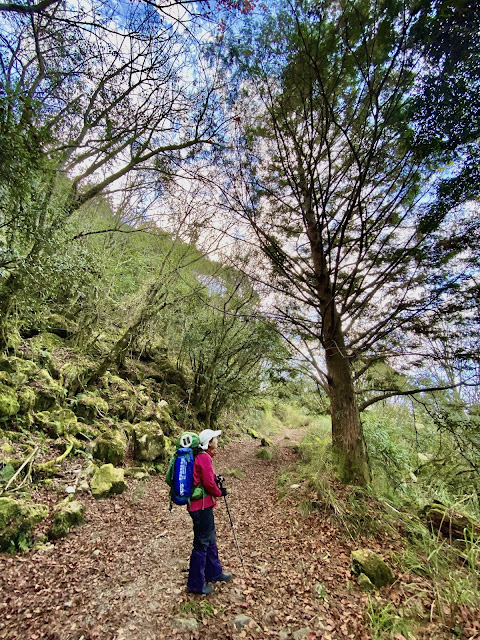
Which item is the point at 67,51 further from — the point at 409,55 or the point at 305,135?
the point at 409,55

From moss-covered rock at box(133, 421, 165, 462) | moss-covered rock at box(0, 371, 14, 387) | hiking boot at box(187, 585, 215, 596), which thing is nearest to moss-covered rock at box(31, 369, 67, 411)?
moss-covered rock at box(0, 371, 14, 387)

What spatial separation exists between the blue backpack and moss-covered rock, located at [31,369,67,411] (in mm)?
3814

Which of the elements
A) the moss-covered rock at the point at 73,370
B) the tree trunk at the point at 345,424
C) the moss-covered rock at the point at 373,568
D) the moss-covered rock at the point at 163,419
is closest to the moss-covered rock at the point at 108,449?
the moss-covered rock at the point at 73,370

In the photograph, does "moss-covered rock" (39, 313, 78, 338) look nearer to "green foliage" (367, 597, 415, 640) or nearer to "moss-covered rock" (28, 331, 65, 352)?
"moss-covered rock" (28, 331, 65, 352)

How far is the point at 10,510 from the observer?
119 inches

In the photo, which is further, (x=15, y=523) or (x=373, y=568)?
(x=15, y=523)

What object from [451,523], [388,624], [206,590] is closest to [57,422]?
[206,590]

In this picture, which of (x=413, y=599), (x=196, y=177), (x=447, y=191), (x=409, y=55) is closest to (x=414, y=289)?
(x=447, y=191)

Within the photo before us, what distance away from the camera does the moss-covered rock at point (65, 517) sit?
330cm

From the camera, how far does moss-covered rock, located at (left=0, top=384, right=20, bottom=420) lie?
14.0 ft

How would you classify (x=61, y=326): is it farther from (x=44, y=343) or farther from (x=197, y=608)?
(x=197, y=608)

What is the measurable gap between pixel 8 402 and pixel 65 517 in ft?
7.08

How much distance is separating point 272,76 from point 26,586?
730 cm

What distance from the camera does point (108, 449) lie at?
512 centimetres
